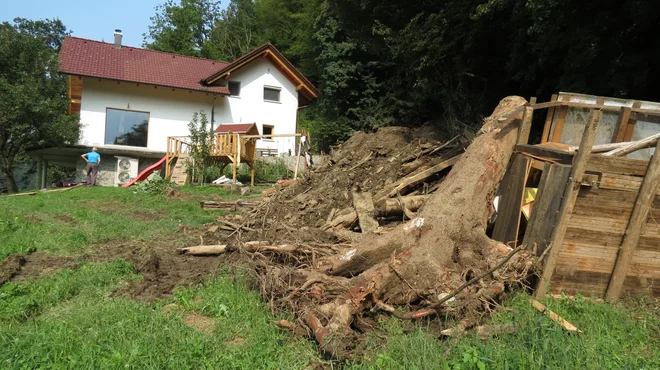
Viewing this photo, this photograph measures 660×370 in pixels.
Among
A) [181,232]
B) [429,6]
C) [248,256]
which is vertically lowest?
[181,232]

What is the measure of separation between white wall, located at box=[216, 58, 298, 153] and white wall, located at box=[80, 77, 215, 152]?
1.07m

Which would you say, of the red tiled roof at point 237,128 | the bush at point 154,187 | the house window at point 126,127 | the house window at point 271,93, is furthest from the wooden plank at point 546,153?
the house window at point 271,93

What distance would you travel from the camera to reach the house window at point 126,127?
2152 centimetres

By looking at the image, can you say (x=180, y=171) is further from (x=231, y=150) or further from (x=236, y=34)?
(x=236, y=34)

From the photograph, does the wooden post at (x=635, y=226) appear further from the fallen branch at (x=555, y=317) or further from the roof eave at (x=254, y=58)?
the roof eave at (x=254, y=58)

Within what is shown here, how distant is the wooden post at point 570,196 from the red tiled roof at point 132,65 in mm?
20736

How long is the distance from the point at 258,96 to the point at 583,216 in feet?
72.2

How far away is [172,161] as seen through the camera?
66.2 ft

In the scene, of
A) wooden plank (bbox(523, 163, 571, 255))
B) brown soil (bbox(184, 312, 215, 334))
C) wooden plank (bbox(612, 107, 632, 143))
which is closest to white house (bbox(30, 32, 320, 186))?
brown soil (bbox(184, 312, 215, 334))

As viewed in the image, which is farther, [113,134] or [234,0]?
[234,0]

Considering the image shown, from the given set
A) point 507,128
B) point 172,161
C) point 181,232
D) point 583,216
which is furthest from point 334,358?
point 172,161

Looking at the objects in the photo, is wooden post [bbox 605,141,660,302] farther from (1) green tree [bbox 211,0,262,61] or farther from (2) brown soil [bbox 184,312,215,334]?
(1) green tree [bbox 211,0,262,61]

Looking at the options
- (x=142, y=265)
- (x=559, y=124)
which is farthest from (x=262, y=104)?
(x=559, y=124)

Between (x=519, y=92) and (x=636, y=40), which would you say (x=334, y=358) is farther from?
(x=519, y=92)
